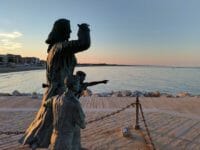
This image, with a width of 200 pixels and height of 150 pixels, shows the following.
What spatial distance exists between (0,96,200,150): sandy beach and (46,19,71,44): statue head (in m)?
3.41

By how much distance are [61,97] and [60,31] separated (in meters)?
1.13

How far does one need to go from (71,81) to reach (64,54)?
695mm

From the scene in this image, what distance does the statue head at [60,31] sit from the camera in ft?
14.8

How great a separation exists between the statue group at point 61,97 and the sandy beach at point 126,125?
285 centimetres

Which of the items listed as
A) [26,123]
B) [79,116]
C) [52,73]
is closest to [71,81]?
[79,116]

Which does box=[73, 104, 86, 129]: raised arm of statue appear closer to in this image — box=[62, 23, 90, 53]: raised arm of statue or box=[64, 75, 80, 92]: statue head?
box=[64, 75, 80, 92]: statue head

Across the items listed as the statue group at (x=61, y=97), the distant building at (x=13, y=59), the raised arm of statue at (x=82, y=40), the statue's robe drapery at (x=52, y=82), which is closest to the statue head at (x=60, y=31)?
the statue group at (x=61, y=97)

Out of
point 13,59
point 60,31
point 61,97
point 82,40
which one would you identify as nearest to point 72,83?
point 61,97

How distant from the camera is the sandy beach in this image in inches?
296

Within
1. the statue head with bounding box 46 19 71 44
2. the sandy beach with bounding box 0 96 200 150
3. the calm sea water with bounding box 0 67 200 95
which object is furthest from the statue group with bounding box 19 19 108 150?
the calm sea water with bounding box 0 67 200 95

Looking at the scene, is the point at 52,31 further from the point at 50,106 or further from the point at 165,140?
the point at 165,140

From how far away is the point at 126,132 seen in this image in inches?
320

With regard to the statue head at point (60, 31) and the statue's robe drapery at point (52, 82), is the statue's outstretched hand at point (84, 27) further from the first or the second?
the statue head at point (60, 31)

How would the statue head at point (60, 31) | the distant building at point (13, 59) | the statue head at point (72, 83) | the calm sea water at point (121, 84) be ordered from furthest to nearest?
the distant building at point (13, 59) → the calm sea water at point (121, 84) → the statue head at point (60, 31) → the statue head at point (72, 83)
